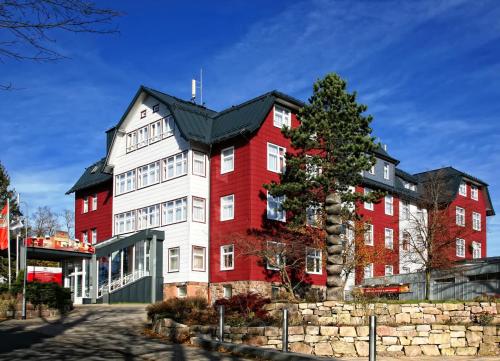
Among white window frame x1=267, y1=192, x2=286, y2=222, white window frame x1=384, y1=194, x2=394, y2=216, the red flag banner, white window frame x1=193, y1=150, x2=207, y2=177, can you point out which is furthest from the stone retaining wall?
white window frame x1=384, y1=194, x2=394, y2=216

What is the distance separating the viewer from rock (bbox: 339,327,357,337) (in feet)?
56.4

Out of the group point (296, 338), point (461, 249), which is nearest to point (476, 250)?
point (461, 249)

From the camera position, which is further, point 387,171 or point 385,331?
point 387,171

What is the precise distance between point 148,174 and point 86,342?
23.3 meters

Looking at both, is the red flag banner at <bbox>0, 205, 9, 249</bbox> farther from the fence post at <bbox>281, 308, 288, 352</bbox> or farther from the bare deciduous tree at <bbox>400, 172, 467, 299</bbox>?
the bare deciduous tree at <bbox>400, 172, 467, 299</bbox>

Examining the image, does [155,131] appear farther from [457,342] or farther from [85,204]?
[457,342]

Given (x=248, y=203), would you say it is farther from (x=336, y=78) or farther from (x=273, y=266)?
(x=336, y=78)

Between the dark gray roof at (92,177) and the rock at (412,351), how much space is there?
30.2 metres

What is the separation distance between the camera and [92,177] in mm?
46656

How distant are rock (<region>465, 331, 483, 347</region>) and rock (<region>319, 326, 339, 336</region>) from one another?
13.4 ft

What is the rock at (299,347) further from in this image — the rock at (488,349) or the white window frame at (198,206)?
the white window frame at (198,206)

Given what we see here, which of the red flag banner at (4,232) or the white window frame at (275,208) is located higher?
the white window frame at (275,208)

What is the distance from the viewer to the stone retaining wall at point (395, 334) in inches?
674

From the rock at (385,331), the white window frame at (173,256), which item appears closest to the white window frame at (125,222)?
the white window frame at (173,256)
